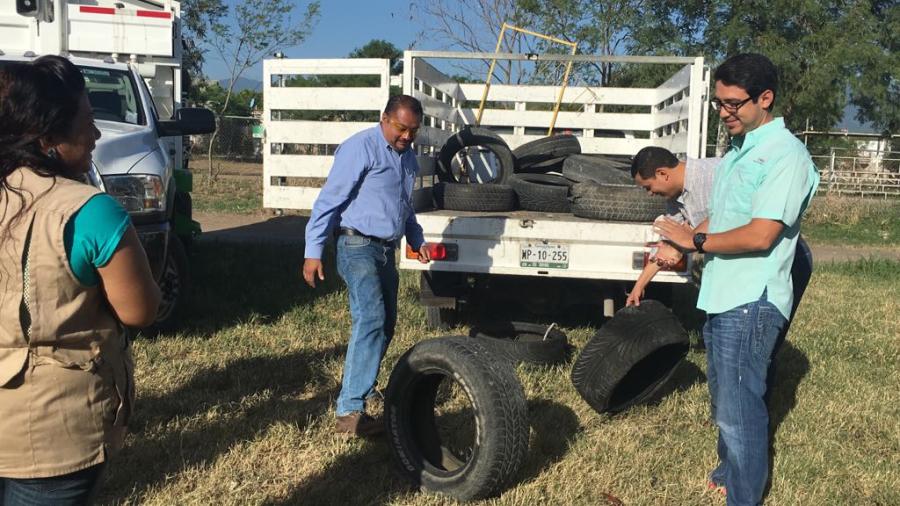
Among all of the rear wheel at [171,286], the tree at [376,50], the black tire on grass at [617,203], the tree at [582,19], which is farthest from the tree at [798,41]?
the tree at [376,50]

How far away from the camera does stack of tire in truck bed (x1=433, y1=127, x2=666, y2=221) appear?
617cm

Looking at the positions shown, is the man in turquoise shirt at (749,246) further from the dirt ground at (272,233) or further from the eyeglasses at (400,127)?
the dirt ground at (272,233)

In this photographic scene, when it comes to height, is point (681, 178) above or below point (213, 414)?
above

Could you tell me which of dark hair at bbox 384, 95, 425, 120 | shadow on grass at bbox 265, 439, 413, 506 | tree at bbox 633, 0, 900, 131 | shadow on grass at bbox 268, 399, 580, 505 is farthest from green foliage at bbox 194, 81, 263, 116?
shadow on grass at bbox 265, 439, 413, 506

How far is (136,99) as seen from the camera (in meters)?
6.84

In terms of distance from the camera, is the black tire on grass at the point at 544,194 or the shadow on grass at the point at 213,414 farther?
the black tire on grass at the point at 544,194

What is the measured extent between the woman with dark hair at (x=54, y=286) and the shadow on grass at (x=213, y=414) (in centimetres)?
178

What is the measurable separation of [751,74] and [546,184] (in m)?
3.83

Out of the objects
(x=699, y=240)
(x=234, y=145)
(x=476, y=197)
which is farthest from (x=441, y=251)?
(x=234, y=145)

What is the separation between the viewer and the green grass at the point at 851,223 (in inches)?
581

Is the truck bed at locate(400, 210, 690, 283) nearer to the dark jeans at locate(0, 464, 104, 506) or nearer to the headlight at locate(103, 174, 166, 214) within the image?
the headlight at locate(103, 174, 166, 214)

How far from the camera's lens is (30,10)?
7.63 meters

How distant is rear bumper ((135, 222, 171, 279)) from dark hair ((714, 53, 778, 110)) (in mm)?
3985

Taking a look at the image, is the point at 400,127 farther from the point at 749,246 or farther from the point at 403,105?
the point at 749,246
